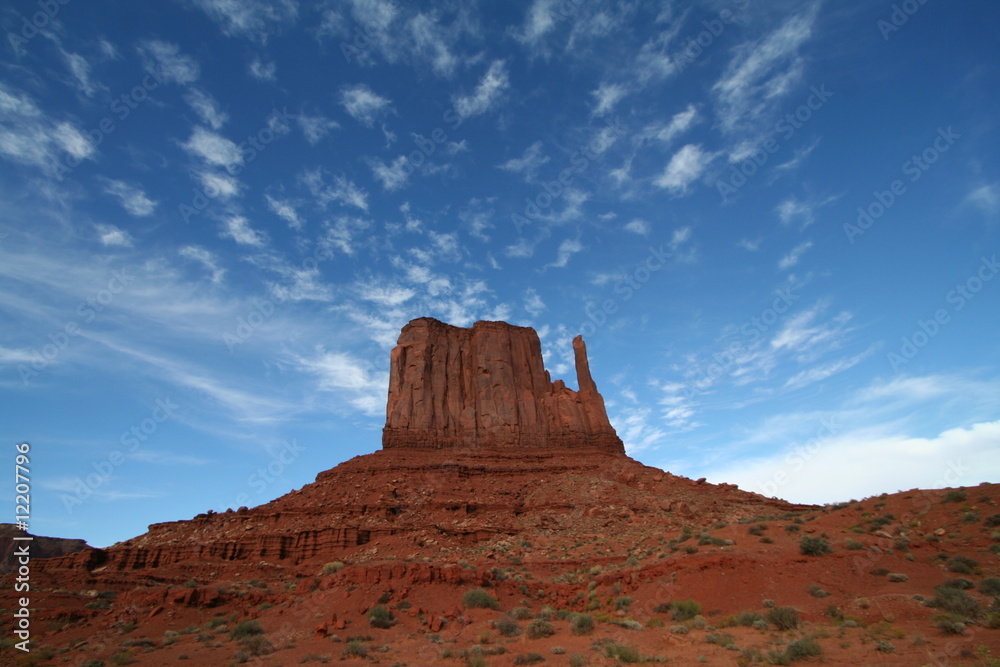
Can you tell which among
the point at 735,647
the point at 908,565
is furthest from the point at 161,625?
the point at 908,565

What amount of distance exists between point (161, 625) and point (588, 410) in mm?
48568

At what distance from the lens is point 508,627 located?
56.4 feet

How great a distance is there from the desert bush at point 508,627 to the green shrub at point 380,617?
409cm

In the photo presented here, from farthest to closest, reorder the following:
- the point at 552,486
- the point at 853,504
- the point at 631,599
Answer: the point at 552,486, the point at 853,504, the point at 631,599

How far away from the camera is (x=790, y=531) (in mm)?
20797

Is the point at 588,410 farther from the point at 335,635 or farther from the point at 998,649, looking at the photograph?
the point at 998,649

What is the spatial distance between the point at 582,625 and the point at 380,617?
740 centimetres

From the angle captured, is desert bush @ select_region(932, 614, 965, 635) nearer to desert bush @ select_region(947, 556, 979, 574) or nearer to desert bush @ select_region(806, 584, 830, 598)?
desert bush @ select_region(806, 584, 830, 598)

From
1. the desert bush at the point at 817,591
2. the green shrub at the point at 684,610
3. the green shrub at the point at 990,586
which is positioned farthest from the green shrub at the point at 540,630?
the green shrub at the point at 990,586

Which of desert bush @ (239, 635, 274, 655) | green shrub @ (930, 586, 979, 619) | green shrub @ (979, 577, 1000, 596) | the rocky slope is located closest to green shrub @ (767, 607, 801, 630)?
the rocky slope

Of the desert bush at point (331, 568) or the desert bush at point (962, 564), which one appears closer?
the desert bush at point (962, 564)

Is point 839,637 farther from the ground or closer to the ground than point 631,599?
closer to the ground

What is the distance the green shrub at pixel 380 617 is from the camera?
18.9 metres

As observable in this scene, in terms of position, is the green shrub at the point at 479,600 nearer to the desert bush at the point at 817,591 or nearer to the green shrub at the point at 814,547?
the desert bush at the point at 817,591
